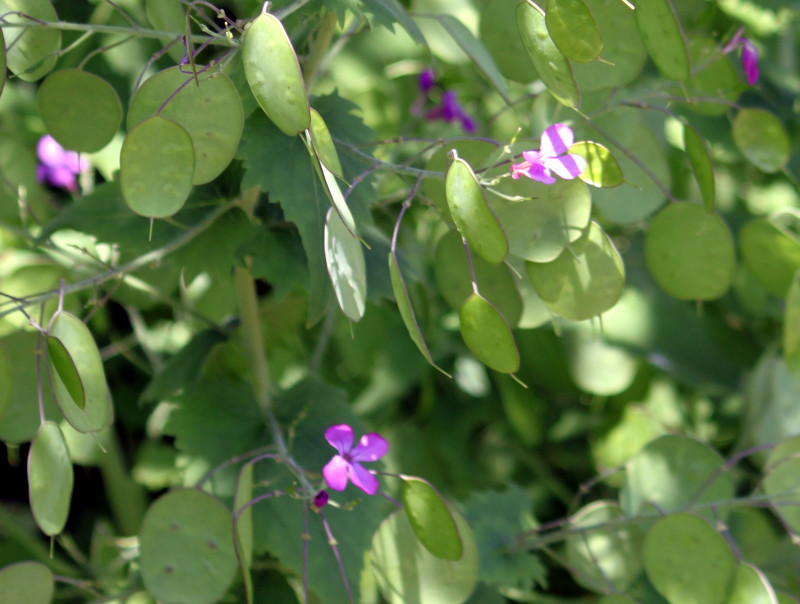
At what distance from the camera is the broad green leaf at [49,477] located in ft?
1.47

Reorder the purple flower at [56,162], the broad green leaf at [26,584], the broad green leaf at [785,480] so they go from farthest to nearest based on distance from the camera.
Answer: the purple flower at [56,162] < the broad green leaf at [785,480] < the broad green leaf at [26,584]

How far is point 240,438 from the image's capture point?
0.64m

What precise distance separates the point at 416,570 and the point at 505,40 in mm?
399

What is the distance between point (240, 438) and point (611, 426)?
1.66 feet

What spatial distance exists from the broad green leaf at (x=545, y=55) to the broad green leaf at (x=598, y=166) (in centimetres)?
3

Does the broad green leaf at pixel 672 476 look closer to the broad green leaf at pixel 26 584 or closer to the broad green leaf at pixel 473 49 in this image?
the broad green leaf at pixel 473 49

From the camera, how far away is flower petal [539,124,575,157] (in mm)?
427

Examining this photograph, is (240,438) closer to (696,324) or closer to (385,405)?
(385,405)

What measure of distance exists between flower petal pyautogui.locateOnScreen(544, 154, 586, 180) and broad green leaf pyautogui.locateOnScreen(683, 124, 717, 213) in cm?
14

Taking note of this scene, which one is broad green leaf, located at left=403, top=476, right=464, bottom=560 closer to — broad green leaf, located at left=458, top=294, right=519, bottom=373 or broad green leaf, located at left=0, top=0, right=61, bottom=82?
broad green leaf, located at left=458, top=294, right=519, bottom=373


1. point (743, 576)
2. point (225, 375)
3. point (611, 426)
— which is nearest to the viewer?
point (743, 576)

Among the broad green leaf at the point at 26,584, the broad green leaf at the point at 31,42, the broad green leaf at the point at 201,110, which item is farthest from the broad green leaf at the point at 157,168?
the broad green leaf at the point at 26,584

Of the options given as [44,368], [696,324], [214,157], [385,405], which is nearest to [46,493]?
[44,368]

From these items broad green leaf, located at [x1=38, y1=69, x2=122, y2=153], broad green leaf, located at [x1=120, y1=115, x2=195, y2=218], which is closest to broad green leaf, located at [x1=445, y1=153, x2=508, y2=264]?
broad green leaf, located at [x1=120, y1=115, x2=195, y2=218]
